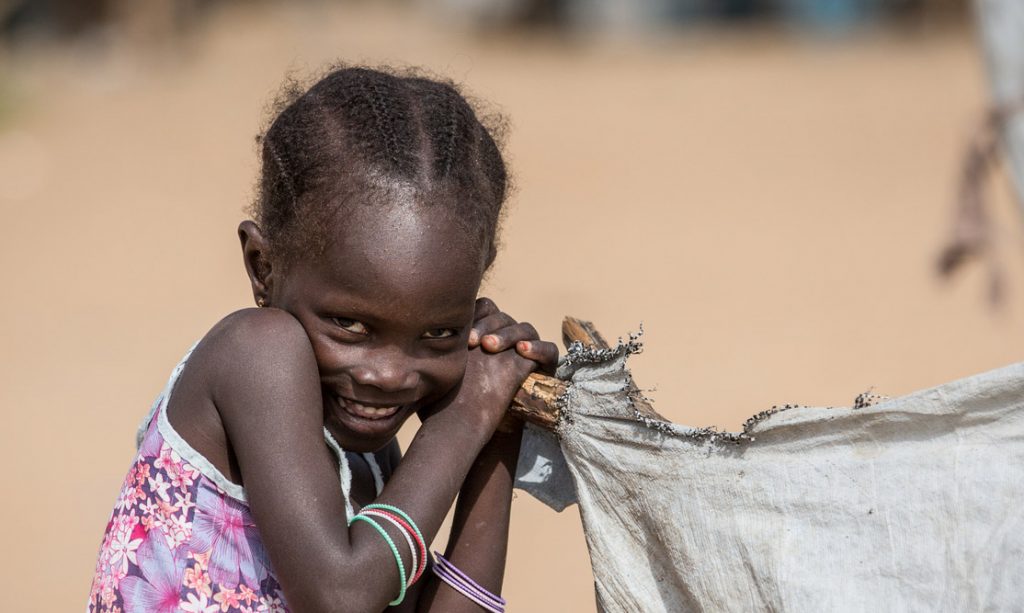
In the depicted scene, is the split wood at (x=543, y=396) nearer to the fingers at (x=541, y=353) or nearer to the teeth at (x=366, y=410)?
the fingers at (x=541, y=353)

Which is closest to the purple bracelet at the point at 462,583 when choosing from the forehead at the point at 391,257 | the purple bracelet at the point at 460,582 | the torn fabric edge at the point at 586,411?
the purple bracelet at the point at 460,582

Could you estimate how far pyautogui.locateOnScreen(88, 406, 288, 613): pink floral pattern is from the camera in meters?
1.92

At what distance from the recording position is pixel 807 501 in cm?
183

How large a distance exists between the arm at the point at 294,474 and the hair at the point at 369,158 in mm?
185

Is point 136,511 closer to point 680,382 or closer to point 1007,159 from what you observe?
point 1007,159

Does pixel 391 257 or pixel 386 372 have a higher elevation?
pixel 391 257

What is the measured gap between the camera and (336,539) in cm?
178

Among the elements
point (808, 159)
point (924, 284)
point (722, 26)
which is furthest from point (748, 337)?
point (722, 26)

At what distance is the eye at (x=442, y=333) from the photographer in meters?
1.94

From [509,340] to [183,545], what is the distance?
0.62m

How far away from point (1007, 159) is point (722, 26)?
1693cm

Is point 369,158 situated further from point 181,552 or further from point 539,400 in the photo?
point 181,552

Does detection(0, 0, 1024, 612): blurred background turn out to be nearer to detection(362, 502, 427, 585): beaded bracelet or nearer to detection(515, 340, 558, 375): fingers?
detection(515, 340, 558, 375): fingers

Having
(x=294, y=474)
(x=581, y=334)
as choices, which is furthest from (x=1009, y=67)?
(x=294, y=474)
